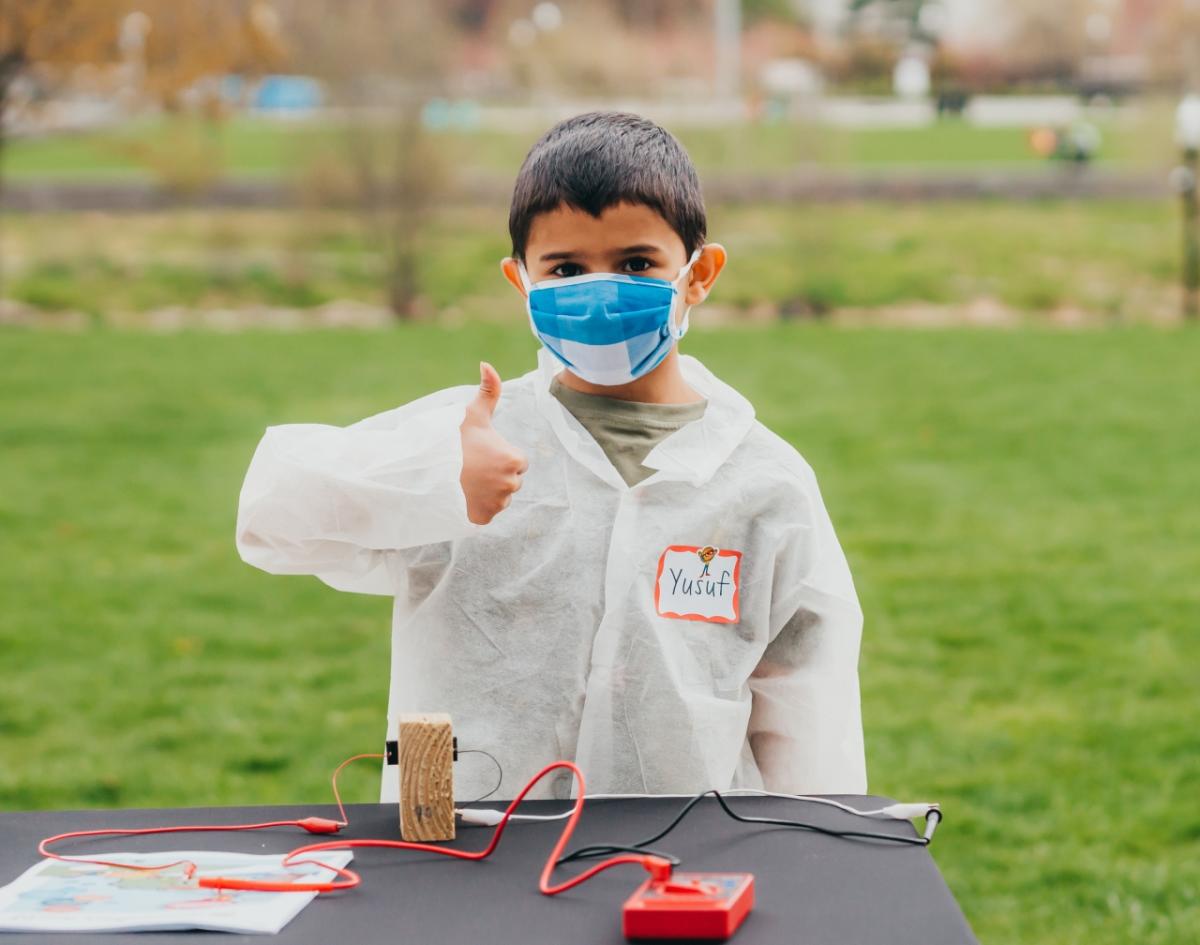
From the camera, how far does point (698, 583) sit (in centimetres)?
228

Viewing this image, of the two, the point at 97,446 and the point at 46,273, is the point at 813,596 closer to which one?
the point at 97,446

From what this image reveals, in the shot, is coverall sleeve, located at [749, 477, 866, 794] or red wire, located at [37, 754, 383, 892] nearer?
red wire, located at [37, 754, 383, 892]

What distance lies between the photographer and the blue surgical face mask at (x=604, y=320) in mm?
2221

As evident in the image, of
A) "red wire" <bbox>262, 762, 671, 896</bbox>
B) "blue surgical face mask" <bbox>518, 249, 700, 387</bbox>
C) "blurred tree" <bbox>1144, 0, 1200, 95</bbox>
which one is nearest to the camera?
"red wire" <bbox>262, 762, 671, 896</bbox>

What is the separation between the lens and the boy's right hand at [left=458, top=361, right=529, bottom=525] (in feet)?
6.76

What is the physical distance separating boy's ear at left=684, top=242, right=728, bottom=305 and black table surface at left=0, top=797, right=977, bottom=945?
30.0 inches

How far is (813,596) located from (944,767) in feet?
9.63

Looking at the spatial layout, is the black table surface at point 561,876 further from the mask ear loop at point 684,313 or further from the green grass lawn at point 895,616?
the green grass lawn at point 895,616

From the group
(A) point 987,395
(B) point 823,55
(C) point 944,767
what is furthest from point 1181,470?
(B) point 823,55

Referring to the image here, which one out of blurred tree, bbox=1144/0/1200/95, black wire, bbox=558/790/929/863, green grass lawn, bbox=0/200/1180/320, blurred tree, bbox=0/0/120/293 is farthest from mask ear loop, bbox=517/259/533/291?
blurred tree, bbox=1144/0/1200/95

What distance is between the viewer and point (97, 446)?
1027cm

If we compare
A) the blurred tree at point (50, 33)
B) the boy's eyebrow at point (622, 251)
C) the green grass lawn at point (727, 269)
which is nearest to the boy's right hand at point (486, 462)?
the boy's eyebrow at point (622, 251)

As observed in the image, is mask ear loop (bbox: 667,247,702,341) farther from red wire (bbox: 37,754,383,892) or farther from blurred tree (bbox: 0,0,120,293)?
blurred tree (bbox: 0,0,120,293)

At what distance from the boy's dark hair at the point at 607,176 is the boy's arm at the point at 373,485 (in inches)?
12.6
